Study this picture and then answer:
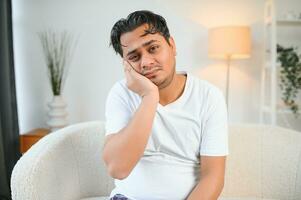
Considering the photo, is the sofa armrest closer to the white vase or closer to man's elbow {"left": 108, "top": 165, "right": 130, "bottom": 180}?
man's elbow {"left": 108, "top": 165, "right": 130, "bottom": 180}

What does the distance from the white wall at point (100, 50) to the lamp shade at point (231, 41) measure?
32 centimetres

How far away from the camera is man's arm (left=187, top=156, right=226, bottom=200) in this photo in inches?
37.3

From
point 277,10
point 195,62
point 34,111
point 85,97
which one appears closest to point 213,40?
point 195,62

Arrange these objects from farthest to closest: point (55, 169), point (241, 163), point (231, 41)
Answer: point (231, 41)
point (241, 163)
point (55, 169)

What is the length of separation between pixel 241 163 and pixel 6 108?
5.17ft

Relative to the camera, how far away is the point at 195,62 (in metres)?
2.55

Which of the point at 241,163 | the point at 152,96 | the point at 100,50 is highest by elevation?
the point at 100,50

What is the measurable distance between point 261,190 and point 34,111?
1.99 m

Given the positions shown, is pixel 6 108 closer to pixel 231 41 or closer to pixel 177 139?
pixel 177 139

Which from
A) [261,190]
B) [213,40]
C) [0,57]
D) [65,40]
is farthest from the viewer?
[65,40]

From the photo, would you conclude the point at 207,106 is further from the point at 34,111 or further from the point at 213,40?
the point at 34,111

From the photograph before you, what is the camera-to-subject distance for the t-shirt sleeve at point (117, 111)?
0.96 metres

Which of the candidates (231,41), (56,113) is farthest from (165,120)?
(56,113)

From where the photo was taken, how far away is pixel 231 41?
85.5 inches
